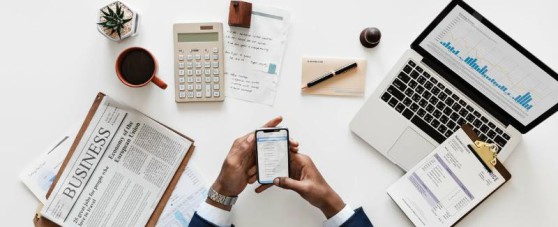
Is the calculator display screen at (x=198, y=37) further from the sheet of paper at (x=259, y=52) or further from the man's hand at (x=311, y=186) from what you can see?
the man's hand at (x=311, y=186)

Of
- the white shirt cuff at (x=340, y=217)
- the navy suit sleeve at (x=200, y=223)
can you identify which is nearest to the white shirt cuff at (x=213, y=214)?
the navy suit sleeve at (x=200, y=223)

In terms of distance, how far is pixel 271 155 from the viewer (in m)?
0.96

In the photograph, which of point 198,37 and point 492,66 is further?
point 198,37

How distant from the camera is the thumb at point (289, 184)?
3.10 ft

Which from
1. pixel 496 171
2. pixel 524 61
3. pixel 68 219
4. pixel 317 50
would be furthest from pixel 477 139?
pixel 68 219

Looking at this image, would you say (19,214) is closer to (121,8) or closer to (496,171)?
(121,8)

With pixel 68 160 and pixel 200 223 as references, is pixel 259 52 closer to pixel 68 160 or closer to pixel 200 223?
pixel 200 223

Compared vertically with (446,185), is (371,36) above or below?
above

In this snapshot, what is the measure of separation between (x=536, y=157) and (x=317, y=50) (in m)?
0.58

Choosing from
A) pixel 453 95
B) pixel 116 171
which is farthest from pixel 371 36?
pixel 116 171

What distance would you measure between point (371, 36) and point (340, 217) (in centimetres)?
42

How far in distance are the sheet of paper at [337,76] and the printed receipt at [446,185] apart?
0.76ft

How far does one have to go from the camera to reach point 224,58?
102cm

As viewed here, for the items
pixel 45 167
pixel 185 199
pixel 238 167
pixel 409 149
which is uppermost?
pixel 409 149
